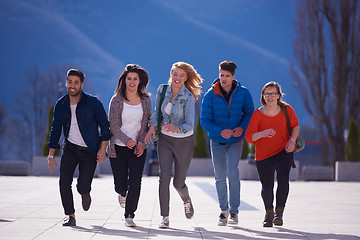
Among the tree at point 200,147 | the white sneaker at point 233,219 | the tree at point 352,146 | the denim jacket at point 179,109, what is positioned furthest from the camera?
the tree at point 200,147

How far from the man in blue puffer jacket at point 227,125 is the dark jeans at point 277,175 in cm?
34

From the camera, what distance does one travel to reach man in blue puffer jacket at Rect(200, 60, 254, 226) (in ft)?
21.6

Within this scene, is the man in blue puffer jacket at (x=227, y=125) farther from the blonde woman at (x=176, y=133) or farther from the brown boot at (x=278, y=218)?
the brown boot at (x=278, y=218)

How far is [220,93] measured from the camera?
6742mm

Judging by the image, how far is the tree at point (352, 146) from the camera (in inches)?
927

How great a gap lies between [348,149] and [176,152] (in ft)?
62.7

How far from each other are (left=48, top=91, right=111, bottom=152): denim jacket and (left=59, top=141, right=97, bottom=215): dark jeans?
0.12m

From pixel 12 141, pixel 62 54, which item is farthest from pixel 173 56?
pixel 12 141

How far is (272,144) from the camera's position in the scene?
254 inches

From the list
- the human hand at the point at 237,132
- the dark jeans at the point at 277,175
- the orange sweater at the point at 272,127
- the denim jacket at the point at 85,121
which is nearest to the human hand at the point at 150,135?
the denim jacket at the point at 85,121

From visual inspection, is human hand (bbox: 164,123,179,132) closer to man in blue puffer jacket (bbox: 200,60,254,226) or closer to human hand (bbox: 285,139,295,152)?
man in blue puffer jacket (bbox: 200,60,254,226)

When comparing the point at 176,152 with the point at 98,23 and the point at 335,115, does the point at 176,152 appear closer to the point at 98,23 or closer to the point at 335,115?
the point at 335,115

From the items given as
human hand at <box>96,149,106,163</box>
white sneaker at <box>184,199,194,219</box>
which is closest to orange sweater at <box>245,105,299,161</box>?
white sneaker at <box>184,199,194,219</box>

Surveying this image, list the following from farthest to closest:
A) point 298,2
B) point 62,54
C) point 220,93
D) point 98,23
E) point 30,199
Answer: point 98,23 < point 62,54 < point 298,2 < point 30,199 < point 220,93
